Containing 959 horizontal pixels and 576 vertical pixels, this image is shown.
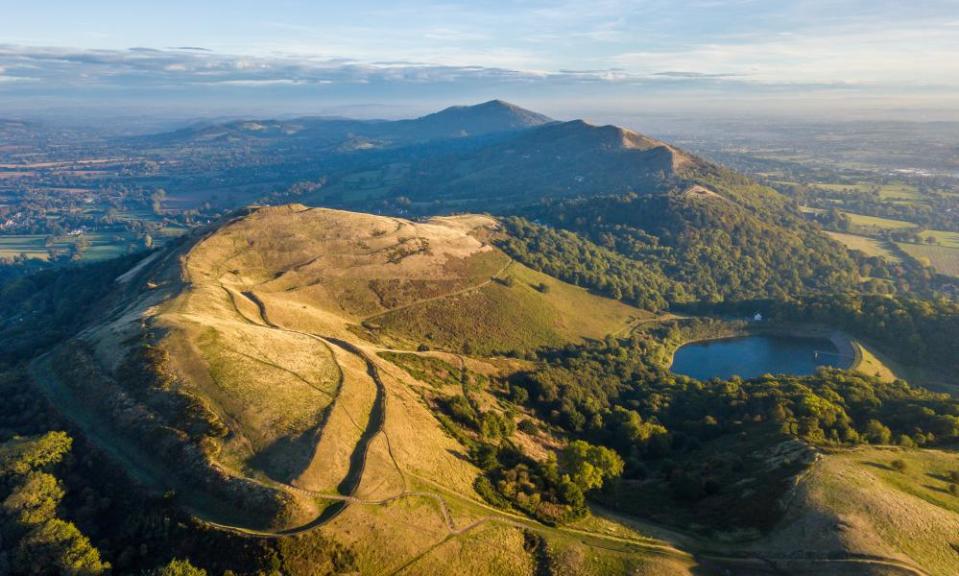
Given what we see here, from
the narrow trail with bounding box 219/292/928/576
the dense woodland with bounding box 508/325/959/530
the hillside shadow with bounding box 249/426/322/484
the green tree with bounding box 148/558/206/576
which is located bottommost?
the dense woodland with bounding box 508/325/959/530

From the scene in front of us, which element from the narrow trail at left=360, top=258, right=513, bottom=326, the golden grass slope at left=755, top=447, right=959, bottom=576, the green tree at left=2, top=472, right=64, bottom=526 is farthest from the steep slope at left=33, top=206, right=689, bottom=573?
the golden grass slope at left=755, top=447, right=959, bottom=576

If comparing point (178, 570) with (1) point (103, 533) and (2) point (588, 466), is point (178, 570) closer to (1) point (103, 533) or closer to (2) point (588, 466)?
(1) point (103, 533)

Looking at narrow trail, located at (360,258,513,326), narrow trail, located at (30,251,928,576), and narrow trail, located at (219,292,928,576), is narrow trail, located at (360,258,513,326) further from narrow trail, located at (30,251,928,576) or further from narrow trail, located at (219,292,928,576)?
narrow trail, located at (219,292,928,576)

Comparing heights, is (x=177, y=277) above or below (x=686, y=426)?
above

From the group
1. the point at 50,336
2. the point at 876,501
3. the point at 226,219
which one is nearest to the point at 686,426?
the point at 876,501

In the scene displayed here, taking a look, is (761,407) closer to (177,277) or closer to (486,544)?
(486,544)

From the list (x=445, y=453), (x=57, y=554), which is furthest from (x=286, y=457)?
(x=445, y=453)

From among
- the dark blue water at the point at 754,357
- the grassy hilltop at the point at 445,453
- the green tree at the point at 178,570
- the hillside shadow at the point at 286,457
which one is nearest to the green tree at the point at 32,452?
the grassy hilltop at the point at 445,453

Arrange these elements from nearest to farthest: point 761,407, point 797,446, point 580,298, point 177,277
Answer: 1. point 797,446
2. point 761,407
3. point 177,277
4. point 580,298

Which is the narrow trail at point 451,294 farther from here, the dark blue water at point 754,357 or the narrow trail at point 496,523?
the narrow trail at point 496,523
